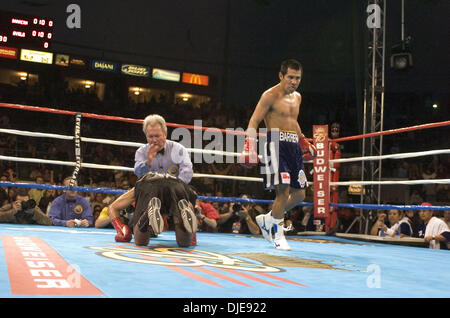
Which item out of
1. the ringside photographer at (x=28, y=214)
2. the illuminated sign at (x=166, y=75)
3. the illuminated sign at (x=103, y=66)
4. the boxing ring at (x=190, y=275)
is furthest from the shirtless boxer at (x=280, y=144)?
the illuminated sign at (x=166, y=75)

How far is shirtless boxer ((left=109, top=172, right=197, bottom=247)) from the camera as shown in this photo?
2.33m

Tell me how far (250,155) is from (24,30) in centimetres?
791

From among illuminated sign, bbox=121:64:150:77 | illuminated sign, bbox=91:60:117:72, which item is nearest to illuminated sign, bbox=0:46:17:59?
illuminated sign, bbox=91:60:117:72

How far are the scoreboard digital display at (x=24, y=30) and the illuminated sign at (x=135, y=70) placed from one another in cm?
542

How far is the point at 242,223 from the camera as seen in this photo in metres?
4.97

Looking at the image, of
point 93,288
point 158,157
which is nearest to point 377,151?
point 158,157

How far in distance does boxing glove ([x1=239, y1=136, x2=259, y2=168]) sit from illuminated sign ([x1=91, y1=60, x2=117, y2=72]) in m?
12.4

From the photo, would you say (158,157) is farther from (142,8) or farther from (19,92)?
(142,8)

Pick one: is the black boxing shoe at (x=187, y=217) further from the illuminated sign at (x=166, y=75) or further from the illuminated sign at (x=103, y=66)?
the illuminated sign at (x=166, y=75)

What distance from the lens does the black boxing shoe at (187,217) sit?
237 cm

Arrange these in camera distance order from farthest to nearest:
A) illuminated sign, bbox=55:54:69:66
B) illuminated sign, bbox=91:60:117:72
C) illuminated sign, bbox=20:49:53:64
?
illuminated sign, bbox=91:60:117:72
illuminated sign, bbox=55:54:69:66
illuminated sign, bbox=20:49:53:64

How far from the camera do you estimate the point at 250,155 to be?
2928 mm

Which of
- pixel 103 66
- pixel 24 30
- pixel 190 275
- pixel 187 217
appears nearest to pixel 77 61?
pixel 103 66

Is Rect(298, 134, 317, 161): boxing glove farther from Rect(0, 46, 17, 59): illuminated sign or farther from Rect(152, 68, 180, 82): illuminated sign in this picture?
Rect(152, 68, 180, 82): illuminated sign
